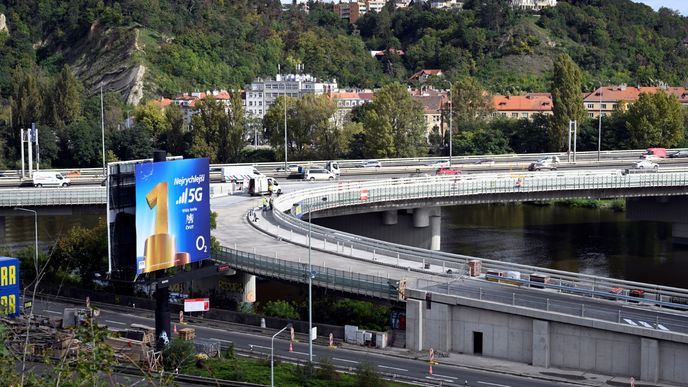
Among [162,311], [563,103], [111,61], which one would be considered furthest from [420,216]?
[111,61]

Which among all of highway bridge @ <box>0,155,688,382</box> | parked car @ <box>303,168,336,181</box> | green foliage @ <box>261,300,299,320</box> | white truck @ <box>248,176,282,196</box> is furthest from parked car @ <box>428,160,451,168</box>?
green foliage @ <box>261,300,299,320</box>

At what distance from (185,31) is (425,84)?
114 ft

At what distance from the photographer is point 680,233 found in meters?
86.3

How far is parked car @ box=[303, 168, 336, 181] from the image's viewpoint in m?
88.4

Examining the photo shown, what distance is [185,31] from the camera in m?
164

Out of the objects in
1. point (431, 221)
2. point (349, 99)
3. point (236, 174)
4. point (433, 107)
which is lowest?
point (431, 221)

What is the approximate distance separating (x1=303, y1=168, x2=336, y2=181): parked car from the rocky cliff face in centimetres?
6347

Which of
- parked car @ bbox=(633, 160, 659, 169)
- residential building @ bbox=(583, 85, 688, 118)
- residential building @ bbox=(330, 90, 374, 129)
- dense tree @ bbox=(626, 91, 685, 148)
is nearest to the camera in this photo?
parked car @ bbox=(633, 160, 659, 169)

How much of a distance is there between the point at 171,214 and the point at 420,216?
3802cm

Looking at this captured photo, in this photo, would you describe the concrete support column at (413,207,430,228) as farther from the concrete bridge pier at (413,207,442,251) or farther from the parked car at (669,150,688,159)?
the parked car at (669,150,688,159)

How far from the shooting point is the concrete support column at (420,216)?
261 ft

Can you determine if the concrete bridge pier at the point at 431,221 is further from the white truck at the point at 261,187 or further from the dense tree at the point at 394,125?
the dense tree at the point at 394,125

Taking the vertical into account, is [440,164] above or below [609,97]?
below

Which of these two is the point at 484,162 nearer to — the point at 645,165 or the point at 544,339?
the point at 645,165
